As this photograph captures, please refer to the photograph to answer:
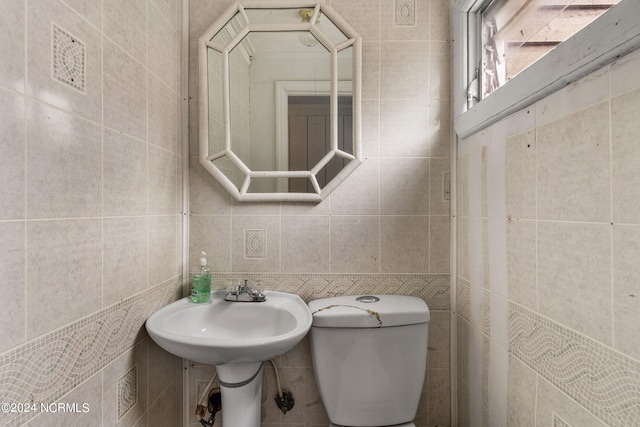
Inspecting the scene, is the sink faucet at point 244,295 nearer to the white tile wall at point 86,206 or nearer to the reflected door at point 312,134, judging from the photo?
the white tile wall at point 86,206

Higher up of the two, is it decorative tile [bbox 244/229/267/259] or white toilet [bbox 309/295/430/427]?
decorative tile [bbox 244/229/267/259]

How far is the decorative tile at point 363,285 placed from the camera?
1219 mm

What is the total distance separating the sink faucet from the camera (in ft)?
3.66

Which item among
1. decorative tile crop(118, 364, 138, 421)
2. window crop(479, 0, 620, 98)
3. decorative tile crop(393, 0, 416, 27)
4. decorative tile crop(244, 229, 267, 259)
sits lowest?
decorative tile crop(118, 364, 138, 421)

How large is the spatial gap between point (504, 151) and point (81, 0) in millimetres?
1173

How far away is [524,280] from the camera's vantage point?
83 centimetres

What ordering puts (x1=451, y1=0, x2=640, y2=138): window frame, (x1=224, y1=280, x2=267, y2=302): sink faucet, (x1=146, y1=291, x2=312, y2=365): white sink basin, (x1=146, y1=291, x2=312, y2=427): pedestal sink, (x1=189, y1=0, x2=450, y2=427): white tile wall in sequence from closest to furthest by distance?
(x1=451, y1=0, x2=640, y2=138): window frame < (x1=146, y1=291, x2=312, y2=427): pedestal sink < (x1=146, y1=291, x2=312, y2=365): white sink basin < (x1=224, y1=280, x2=267, y2=302): sink faucet < (x1=189, y1=0, x2=450, y2=427): white tile wall

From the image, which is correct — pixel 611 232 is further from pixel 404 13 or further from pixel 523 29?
pixel 404 13

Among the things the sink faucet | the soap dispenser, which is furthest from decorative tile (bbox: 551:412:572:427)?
the soap dispenser

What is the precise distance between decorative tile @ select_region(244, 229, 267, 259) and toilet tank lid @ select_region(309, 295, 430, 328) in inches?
11.6

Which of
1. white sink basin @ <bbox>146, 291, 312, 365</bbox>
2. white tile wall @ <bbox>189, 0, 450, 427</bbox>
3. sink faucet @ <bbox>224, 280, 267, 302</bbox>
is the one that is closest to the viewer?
white sink basin @ <bbox>146, 291, 312, 365</bbox>

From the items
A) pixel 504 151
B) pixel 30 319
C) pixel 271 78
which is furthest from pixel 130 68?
pixel 504 151

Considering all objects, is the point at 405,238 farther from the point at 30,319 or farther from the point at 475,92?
the point at 30,319

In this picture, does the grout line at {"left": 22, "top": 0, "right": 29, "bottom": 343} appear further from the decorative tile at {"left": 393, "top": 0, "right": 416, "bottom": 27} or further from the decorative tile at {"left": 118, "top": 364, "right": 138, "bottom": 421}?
the decorative tile at {"left": 393, "top": 0, "right": 416, "bottom": 27}
